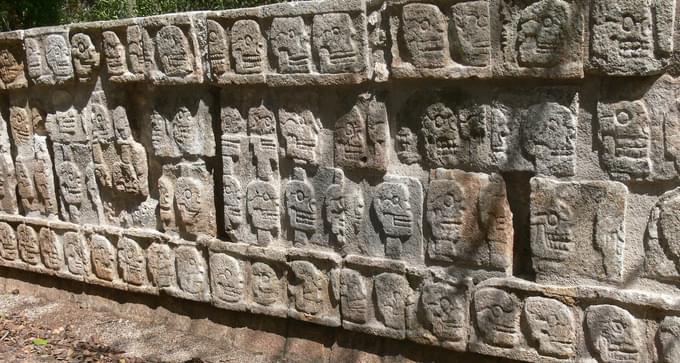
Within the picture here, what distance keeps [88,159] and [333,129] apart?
175cm

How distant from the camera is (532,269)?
9.62 ft

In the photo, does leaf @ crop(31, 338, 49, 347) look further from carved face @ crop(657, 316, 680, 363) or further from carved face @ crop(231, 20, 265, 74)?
carved face @ crop(657, 316, 680, 363)

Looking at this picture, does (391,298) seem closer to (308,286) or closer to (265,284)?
(308,286)

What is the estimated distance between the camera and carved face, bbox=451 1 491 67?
9.12 ft

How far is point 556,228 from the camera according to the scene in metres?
2.79

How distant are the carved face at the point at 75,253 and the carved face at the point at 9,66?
1.04 metres

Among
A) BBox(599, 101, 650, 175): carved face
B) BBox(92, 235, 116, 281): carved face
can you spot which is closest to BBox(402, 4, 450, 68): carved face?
BBox(599, 101, 650, 175): carved face

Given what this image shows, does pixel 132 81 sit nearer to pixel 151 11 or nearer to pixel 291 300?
pixel 291 300

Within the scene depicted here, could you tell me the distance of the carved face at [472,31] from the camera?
109 inches

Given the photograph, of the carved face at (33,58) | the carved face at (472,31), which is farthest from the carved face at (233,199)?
the carved face at (33,58)

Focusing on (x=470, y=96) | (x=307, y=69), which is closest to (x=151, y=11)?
(x=307, y=69)

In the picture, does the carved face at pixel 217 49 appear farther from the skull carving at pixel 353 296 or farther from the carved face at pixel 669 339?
the carved face at pixel 669 339

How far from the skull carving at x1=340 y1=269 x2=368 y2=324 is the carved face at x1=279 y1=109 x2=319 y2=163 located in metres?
0.58

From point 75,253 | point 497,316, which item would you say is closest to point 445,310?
point 497,316
